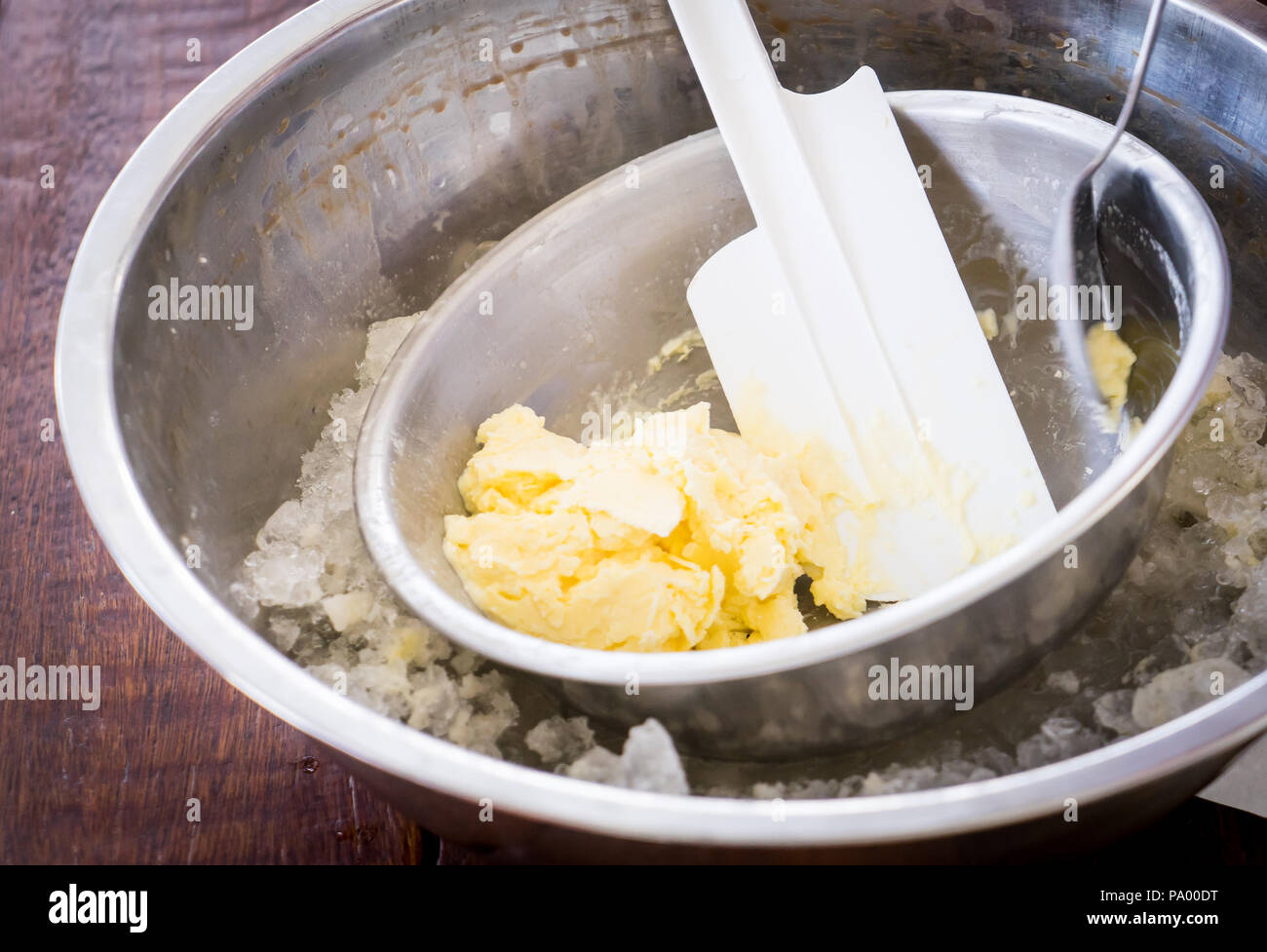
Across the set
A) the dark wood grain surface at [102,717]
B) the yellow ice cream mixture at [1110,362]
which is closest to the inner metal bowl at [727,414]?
the yellow ice cream mixture at [1110,362]

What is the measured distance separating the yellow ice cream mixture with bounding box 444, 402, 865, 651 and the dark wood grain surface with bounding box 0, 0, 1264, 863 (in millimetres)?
222

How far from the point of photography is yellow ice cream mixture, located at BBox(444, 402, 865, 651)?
0.88 metres

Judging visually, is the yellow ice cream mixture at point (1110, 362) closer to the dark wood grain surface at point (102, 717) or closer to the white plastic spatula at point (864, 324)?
the white plastic spatula at point (864, 324)

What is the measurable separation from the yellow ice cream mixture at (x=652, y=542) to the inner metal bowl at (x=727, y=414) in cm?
5

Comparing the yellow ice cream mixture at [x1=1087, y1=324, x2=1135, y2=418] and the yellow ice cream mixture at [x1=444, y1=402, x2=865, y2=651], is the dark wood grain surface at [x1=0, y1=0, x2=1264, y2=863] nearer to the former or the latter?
the yellow ice cream mixture at [x1=444, y1=402, x2=865, y2=651]

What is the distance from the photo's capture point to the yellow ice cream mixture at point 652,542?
→ 882mm

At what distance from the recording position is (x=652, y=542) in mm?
910

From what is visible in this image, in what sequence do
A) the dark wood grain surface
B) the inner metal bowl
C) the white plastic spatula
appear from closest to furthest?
1. the inner metal bowl
2. the dark wood grain surface
3. the white plastic spatula

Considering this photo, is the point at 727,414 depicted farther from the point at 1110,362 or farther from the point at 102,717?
the point at 102,717

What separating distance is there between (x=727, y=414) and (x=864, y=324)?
0.23 metres

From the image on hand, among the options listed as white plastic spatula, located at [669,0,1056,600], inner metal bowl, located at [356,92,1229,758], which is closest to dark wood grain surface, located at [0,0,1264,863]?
inner metal bowl, located at [356,92,1229,758]

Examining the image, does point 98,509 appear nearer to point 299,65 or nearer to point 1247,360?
point 299,65

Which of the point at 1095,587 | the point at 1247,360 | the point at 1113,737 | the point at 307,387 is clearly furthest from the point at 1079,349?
the point at 307,387

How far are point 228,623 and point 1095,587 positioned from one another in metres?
0.68
